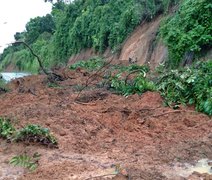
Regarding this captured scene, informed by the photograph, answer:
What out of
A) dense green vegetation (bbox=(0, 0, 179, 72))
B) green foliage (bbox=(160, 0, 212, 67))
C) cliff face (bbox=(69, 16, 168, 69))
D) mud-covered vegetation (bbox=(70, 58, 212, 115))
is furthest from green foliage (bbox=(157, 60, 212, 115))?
dense green vegetation (bbox=(0, 0, 179, 72))

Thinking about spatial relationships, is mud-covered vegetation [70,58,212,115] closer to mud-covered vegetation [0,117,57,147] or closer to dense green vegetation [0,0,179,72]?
mud-covered vegetation [0,117,57,147]

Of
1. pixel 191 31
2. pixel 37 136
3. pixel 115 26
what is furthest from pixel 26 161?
pixel 115 26

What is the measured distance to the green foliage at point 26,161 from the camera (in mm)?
5445

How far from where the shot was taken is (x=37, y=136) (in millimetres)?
6195

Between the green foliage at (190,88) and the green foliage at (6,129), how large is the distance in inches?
153

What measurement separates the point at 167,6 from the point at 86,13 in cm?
1430

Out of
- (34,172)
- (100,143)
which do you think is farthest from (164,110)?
(34,172)

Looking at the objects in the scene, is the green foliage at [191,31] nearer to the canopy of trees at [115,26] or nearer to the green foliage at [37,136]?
the canopy of trees at [115,26]

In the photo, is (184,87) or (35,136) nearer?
(35,136)

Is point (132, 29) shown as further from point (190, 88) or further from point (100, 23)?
point (190, 88)

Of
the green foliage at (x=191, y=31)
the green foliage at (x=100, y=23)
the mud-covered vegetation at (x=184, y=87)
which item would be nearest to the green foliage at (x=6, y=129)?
the mud-covered vegetation at (x=184, y=87)

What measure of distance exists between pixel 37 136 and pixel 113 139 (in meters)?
1.34

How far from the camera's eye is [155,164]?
545cm

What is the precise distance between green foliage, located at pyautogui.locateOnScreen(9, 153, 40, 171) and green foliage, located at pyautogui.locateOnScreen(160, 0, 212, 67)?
8931mm
